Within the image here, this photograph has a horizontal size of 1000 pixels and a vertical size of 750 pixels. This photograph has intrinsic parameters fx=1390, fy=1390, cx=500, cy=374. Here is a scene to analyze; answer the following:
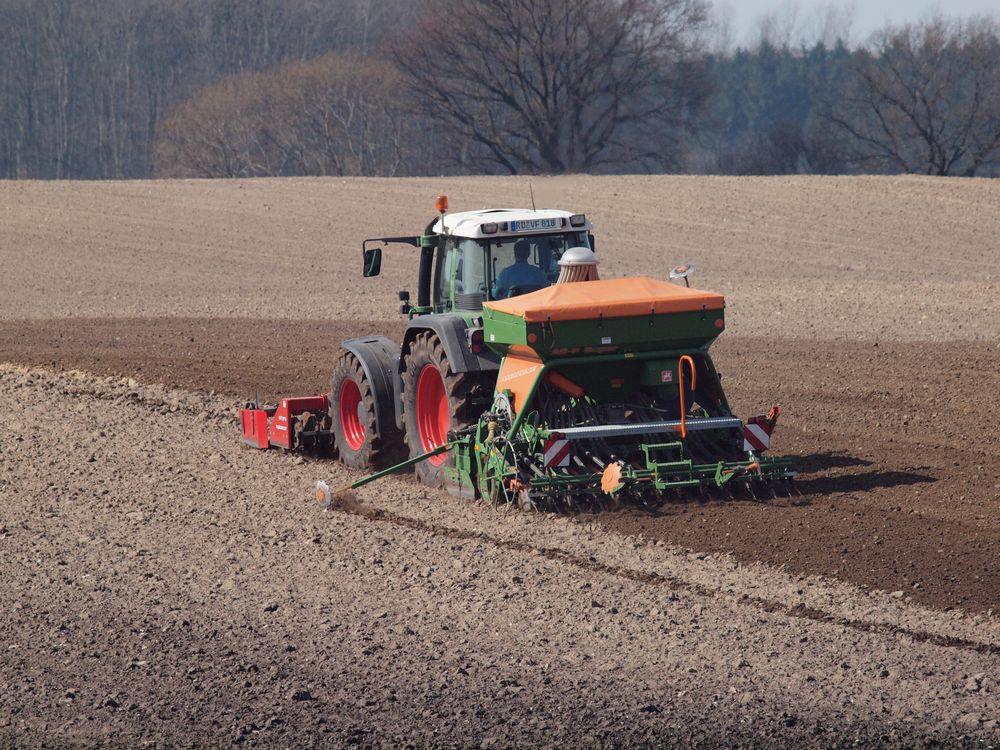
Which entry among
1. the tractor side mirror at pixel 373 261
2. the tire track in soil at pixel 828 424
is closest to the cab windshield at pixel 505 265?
the tractor side mirror at pixel 373 261

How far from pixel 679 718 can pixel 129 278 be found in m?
21.9

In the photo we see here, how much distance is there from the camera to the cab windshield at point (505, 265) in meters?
10.1

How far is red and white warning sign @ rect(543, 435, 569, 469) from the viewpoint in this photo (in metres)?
8.90

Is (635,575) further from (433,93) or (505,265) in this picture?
(433,93)

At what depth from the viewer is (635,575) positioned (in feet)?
25.6

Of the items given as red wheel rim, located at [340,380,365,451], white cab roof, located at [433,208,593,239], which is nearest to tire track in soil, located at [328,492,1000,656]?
red wheel rim, located at [340,380,365,451]

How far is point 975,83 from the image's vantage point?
2050 inches

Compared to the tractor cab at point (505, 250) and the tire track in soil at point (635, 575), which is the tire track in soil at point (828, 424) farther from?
the tractor cab at point (505, 250)

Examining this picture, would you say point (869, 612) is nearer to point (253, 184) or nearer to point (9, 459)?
point (9, 459)

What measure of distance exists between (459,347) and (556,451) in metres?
1.22

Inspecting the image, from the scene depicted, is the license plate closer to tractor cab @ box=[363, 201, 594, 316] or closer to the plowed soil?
tractor cab @ box=[363, 201, 594, 316]

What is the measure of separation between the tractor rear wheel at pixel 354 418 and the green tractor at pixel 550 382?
30mm

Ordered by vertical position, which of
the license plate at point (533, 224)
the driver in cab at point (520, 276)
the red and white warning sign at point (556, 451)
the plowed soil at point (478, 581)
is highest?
the license plate at point (533, 224)

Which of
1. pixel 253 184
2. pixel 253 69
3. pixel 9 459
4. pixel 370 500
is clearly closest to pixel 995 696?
pixel 370 500
